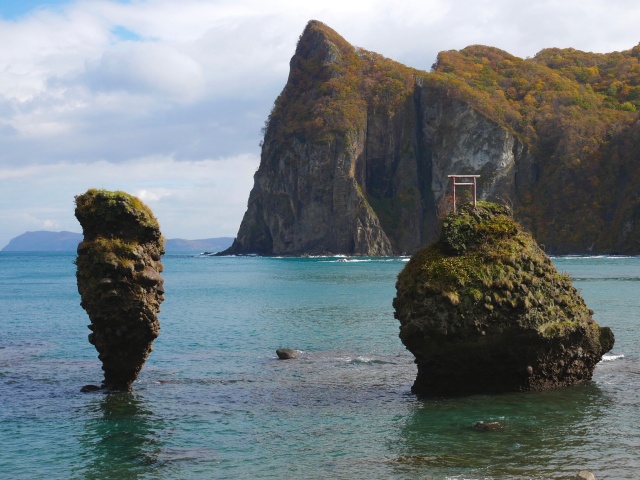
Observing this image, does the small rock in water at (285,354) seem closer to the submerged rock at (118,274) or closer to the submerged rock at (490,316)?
the submerged rock at (118,274)

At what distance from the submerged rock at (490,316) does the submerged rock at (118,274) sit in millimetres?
8449

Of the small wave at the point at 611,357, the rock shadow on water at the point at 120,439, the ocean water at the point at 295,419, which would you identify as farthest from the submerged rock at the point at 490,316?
the rock shadow on water at the point at 120,439

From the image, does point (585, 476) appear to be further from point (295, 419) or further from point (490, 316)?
point (295, 419)

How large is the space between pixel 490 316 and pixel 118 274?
12.0 m

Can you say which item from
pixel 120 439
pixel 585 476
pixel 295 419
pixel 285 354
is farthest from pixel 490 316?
pixel 285 354

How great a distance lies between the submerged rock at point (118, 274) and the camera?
2444 cm

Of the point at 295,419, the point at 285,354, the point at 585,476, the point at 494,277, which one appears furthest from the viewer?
the point at 285,354

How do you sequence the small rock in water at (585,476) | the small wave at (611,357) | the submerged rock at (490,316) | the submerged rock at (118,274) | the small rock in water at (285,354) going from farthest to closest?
1. the small rock in water at (285,354)
2. the small wave at (611,357)
3. the submerged rock at (118,274)
4. the submerged rock at (490,316)
5. the small rock in water at (585,476)

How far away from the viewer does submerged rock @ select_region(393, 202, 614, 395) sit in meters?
23.8

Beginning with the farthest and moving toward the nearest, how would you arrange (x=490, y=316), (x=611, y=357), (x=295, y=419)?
1. (x=611, y=357)
2. (x=490, y=316)
3. (x=295, y=419)

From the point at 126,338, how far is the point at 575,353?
15.1 m

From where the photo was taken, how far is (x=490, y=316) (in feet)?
77.8

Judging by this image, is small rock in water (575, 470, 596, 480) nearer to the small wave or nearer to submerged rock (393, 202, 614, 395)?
submerged rock (393, 202, 614, 395)

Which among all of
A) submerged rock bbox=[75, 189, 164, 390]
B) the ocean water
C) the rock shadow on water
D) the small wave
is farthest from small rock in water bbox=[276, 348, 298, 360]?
the small wave
